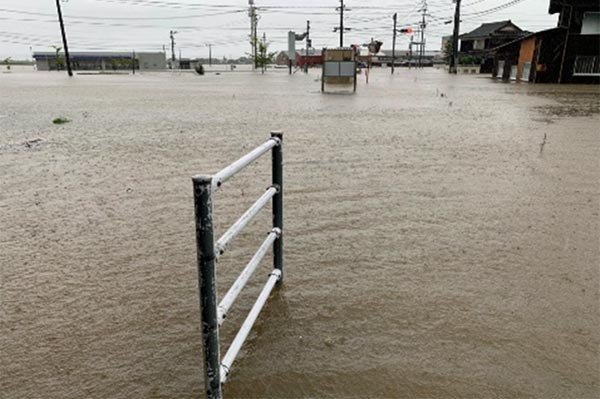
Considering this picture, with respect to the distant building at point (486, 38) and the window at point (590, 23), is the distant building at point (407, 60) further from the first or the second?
the window at point (590, 23)

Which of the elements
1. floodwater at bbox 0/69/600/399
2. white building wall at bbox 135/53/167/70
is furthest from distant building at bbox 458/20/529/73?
floodwater at bbox 0/69/600/399

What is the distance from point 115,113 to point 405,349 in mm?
12226

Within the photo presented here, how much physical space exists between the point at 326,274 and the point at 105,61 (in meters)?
82.9

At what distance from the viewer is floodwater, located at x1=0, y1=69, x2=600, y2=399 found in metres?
2.36

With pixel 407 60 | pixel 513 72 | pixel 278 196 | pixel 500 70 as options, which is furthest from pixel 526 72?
pixel 407 60

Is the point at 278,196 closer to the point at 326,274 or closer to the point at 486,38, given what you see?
the point at 326,274

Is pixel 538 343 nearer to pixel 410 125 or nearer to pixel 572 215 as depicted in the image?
pixel 572 215

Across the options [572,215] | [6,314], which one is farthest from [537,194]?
[6,314]

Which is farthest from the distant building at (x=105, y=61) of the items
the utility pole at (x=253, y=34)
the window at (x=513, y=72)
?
the window at (x=513, y=72)

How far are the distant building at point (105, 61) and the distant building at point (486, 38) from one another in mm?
46494

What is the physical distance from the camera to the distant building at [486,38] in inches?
2353

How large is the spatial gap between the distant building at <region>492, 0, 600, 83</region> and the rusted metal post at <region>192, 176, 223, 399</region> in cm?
3064

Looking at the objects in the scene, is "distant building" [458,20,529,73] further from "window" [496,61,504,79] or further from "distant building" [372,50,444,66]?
"window" [496,61,504,79]

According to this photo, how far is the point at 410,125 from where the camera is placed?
10.5m
